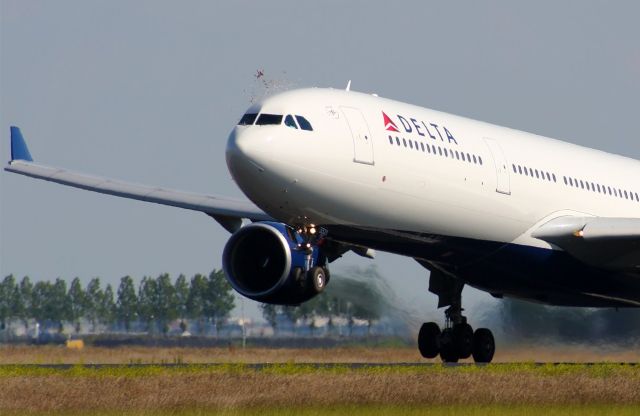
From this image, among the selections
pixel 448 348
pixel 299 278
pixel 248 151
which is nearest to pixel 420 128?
pixel 299 278

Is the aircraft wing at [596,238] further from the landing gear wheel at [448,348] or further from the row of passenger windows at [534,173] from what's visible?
the landing gear wheel at [448,348]

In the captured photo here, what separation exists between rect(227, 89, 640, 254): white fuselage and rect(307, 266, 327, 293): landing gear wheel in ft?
6.35

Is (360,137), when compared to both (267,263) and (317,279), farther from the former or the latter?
(267,263)

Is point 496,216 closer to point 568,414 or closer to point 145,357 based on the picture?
point 568,414

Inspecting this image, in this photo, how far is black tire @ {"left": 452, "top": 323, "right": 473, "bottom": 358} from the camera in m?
34.8

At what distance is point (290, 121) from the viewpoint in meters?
27.5

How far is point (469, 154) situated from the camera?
30875 mm

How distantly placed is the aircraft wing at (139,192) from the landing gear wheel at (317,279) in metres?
4.65

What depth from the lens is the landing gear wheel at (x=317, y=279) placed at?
3034 centimetres

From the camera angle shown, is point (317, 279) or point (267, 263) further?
point (267, 263)

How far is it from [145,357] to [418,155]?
41.9 ft

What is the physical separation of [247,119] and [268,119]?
41 centimetres

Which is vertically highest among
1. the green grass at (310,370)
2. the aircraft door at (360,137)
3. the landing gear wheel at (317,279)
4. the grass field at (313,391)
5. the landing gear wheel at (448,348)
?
the aircraft door at (360,137)

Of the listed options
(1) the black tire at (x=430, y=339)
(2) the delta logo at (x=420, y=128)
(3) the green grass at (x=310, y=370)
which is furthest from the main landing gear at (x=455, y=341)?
(2) the delta logo at (x=420, y=128)
